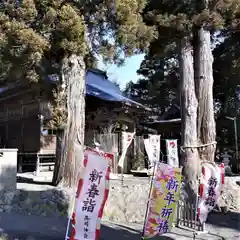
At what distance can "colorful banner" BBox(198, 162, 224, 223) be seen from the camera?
837 cm

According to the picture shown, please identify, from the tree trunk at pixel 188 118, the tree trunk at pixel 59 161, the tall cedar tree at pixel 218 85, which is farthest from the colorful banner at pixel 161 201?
the tall cedar tree at pixel 218 85

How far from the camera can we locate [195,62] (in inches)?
423

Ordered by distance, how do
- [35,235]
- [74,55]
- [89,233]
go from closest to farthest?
[89,233] → [35,235] → [74,55]

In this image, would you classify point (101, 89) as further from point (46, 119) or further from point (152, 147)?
point (152, 147)

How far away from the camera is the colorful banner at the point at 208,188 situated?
837 cm

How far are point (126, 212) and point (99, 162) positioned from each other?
4.46 meters

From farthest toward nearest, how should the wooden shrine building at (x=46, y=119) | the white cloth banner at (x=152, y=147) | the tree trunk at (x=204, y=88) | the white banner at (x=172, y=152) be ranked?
the wooden shrine building at (x=46, y=119)
the white banner at (x=172, y=152)
the white cloth banner at (x=152, y=147)
the tree trunk at (x=204, y=88)

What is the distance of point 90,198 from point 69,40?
18.4 ft

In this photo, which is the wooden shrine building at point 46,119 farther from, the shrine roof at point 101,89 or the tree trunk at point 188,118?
the tree trunk at point 188,118

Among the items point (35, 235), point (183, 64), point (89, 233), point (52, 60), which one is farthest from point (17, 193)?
point (183, 64)

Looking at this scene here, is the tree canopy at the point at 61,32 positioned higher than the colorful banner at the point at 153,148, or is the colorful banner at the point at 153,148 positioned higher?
the tree canopy at the point at 61,32

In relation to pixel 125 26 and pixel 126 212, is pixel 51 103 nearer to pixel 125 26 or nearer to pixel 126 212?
pixel 125 26

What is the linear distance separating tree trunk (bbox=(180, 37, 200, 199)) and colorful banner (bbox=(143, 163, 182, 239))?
265 cm

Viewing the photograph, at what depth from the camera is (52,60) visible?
1141 cm
